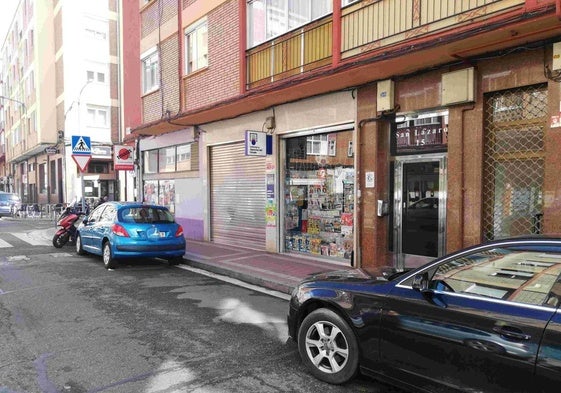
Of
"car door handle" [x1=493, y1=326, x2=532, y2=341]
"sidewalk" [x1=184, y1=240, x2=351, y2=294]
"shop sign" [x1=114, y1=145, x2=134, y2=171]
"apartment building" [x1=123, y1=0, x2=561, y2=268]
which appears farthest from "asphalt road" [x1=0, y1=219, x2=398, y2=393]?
"shop sign" [x1=114, y1=145, x2=134, y2=171]

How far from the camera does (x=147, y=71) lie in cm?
1683

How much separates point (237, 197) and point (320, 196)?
3.26m

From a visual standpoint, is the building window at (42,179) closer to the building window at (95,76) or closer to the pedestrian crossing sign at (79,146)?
the building window at (95,76)

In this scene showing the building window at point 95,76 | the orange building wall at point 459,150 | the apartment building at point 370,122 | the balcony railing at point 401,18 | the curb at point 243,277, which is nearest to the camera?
the orange building wall at point 459,150

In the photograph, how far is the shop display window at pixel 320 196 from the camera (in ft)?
31.4

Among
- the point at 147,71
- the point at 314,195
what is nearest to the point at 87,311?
the point at 314,195

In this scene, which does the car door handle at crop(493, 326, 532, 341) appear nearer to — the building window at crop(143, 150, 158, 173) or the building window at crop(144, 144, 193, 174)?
the building window at crop(144, 144, 193, 174)

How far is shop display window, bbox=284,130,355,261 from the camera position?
9562mm

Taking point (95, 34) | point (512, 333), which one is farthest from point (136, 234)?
point (95, 34)

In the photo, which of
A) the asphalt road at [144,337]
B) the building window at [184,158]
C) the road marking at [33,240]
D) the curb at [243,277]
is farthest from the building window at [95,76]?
the asphalt road at [144,337]

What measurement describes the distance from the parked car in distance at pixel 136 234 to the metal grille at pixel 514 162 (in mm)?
6309

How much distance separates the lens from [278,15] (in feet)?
35.0

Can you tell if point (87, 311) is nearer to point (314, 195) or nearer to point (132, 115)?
point (314, 195)

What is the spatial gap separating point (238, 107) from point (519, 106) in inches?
261
